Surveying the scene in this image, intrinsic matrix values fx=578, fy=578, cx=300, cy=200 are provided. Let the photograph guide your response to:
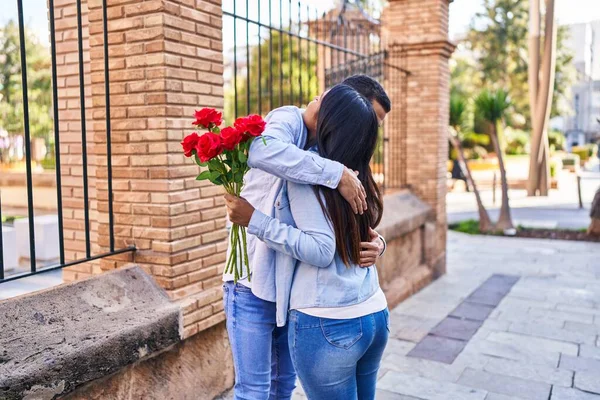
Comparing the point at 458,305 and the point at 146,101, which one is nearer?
the point at 146,101

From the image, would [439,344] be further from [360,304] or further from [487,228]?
[487,228]

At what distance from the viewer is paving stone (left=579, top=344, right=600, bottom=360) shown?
5.00m

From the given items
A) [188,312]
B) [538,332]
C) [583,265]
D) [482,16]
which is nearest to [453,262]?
[583,265]

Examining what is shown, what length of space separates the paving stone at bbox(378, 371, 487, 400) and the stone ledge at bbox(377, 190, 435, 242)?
2009 mm

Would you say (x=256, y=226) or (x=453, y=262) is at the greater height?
(x=256, y=226)

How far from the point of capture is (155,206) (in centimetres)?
341

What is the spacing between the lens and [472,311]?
6477 millimetres

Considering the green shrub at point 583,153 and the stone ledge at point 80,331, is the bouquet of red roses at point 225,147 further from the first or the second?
the green shrub at point 583,153

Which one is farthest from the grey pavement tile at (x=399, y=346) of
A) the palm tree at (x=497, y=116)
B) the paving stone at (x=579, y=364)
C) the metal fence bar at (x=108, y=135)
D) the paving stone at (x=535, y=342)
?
the palm tree at (x=497, y=116)

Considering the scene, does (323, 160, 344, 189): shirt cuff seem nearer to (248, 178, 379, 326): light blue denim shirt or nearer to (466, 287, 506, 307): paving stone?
(248, 178, 379, 326): light blue denim shirt

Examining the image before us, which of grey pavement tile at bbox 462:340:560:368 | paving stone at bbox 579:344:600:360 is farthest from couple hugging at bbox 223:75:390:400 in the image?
paving stone at bbox 579:344:600:360

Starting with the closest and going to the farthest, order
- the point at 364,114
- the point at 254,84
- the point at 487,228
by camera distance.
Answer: the point at 364,114 → the point at 487,228 → the point at 254,84

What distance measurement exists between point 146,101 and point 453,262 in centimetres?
713

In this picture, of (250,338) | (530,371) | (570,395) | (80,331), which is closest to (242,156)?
(250,338)
